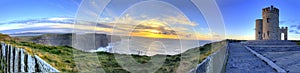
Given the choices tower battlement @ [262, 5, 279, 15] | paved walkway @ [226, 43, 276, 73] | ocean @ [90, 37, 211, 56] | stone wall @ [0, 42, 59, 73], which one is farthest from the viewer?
tower battlement @ [262, 5, 279, 15]

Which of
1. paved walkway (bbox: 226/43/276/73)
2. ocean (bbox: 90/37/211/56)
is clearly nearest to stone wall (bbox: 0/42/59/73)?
ocean (bbox: 90/37/211/56)

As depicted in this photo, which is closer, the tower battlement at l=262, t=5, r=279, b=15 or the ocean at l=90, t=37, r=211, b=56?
the ocean at l=90, t=37, r=211, b=56

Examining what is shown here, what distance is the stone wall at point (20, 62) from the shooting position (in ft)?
44.5

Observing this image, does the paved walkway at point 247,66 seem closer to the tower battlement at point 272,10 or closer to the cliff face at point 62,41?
the tower battlement at point 272,10

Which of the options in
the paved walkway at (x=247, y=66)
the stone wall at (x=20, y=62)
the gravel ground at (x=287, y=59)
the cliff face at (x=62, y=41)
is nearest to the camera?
the paved walkway at (x=247, y=66)

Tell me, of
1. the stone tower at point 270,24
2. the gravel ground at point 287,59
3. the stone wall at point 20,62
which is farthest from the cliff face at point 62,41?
the gravel ground at point 287,59

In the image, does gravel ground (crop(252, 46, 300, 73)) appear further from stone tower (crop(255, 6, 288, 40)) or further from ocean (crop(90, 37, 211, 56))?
stone tower (crop(255, 6, 288, 40))

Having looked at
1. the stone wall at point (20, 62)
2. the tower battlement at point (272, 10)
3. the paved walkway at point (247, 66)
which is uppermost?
the tower battlement at point (272, 10)

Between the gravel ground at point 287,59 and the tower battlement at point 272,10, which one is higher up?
the tower battlement at point 272,10

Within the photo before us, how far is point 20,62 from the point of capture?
16.6m

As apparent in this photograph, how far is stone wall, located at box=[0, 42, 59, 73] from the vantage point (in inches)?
534

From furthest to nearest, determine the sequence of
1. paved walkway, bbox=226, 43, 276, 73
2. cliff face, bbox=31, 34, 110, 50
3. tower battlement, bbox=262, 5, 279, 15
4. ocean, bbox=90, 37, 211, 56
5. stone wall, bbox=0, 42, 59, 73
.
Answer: cliff face, bbox=31, 34, 110, 50
tower battlement, bbox=262, 5, 279, 15
ocean, bbox=90, 37, 211, 56
stone wall, bbox=0, 42, 59, 73
paved walkway, bbox=226, 43, 276, 73

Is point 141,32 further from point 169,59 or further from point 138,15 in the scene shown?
point 169,59

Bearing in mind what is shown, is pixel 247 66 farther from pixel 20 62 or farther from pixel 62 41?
pixel 62 41
